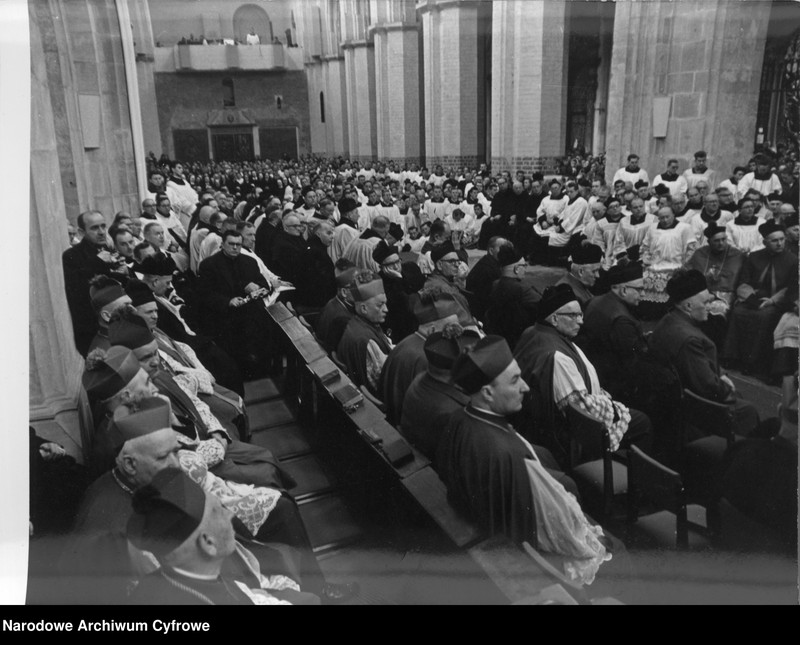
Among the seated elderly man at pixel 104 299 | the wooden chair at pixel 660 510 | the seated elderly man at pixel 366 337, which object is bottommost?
the wooden chair at pixel 660 510

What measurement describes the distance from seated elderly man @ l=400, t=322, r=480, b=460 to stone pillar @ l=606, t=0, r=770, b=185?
4119mm

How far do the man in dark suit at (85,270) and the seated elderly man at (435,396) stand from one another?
1.90 metres

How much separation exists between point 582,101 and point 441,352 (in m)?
18.2

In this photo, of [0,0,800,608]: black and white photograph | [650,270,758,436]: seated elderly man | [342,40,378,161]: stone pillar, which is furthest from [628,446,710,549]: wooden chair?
[342,40,378,161]: stone pillar

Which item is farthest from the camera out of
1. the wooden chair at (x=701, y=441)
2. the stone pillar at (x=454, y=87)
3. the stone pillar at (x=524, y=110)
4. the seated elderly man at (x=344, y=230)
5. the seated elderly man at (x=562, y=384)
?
the stone pillar at (x=454, y=87)

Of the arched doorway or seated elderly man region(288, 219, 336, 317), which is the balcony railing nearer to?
the arched doorway

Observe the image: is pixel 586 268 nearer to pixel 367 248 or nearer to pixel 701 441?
pixel 701 441

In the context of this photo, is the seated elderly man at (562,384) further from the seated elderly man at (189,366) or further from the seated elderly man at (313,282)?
the seated elderly man at (313,282)

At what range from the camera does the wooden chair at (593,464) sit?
351 centimetres

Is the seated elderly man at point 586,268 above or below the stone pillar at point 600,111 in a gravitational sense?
below

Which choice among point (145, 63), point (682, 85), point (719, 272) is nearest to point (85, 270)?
point (145, 63)

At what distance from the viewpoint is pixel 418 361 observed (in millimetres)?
4117

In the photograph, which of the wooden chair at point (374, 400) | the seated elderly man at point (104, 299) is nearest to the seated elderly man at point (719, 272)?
the wooden chair at point (374, 400)
